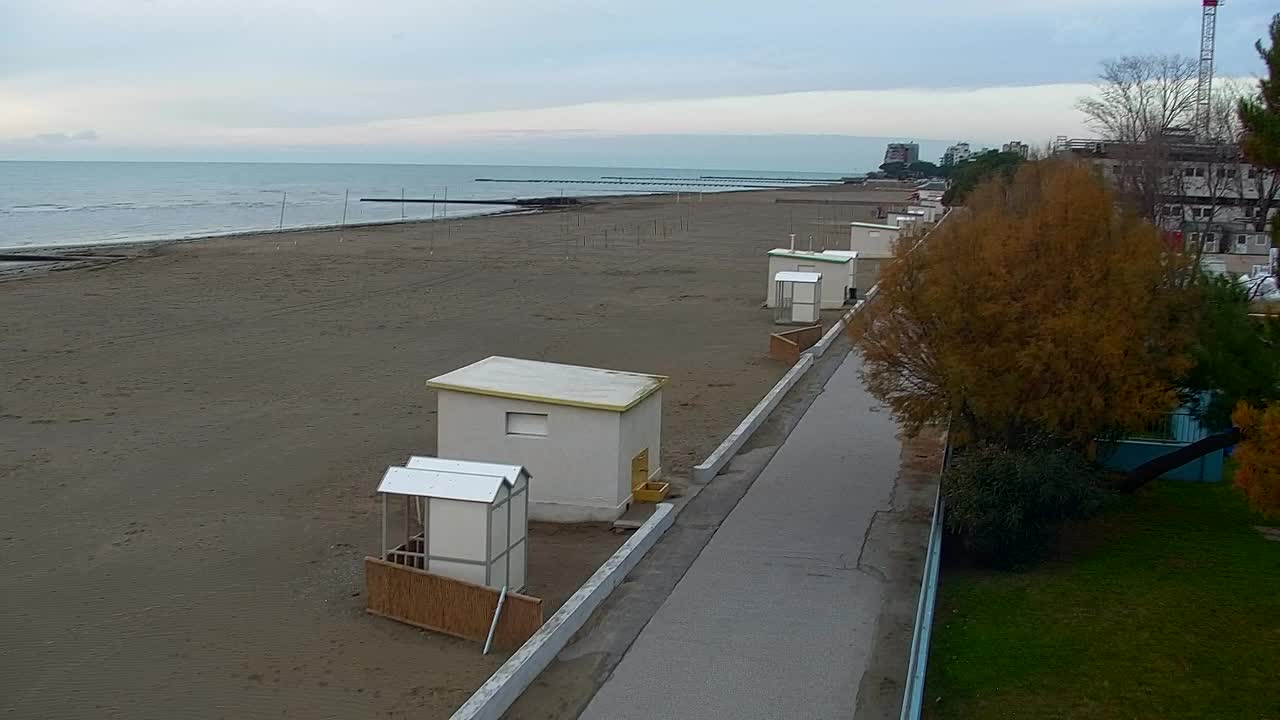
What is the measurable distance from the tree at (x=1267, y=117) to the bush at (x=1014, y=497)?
403 centimetres

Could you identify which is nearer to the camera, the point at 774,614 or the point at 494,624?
the point at 774,614

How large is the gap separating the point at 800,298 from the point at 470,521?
71.5ft

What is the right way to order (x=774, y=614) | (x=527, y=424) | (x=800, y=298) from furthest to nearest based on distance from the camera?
(x=800, y=298) < (x=527, y=424) < (x=774, y=614)

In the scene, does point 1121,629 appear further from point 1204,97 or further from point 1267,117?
point 1204,97

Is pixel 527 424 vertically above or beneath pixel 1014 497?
above

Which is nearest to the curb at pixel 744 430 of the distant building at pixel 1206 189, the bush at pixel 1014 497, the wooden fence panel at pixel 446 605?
the bush at pixel 1014 497

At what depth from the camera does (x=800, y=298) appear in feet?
107

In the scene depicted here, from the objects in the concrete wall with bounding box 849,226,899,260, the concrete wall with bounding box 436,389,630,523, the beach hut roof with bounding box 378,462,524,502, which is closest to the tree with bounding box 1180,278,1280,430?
the concrete wall with bounding box 436,389,630,523

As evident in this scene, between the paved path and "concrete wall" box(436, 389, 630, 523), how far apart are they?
1.71 metres

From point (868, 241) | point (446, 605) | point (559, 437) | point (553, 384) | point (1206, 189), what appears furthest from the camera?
point (1206, 189)

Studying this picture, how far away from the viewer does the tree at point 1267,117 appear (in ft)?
32.6

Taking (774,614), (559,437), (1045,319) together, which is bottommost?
(774,614)

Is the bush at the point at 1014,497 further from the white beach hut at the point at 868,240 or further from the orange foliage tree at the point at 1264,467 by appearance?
the white beach hut at the point at 868,240

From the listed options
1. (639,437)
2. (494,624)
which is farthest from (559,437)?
(494,624)
